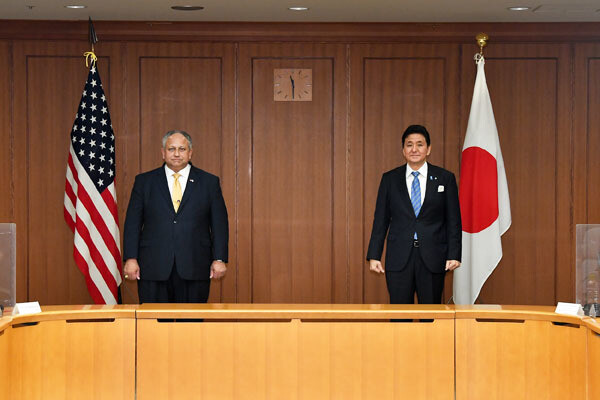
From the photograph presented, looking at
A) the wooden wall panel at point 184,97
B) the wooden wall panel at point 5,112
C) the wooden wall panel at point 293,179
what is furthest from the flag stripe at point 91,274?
the wooden wall panel at point 293,179

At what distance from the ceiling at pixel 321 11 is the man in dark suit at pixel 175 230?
152 cm

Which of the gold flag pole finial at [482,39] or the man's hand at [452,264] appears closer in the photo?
the man's hand at [452,264]

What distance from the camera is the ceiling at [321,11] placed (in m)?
6.05

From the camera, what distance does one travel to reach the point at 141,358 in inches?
149

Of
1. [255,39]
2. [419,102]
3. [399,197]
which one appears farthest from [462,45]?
[399,197]

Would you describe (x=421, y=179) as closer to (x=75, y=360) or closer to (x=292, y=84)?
(x=292, y=84)

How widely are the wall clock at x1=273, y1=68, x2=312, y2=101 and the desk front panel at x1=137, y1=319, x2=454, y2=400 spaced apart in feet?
11.2

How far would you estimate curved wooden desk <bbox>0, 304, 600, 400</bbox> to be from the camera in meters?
3.74

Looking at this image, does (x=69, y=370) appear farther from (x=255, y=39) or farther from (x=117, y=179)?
(x=255, y=39)

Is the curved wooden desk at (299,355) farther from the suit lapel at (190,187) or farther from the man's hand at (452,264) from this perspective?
the suit lapel at (190,187)

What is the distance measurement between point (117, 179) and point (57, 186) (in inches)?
19.2

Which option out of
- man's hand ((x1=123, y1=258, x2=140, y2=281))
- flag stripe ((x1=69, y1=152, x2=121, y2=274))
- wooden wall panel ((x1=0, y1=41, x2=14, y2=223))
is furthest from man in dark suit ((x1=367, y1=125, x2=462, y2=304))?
wooden wall panel ((x1=0, y1=41, x2=14, y2=223))

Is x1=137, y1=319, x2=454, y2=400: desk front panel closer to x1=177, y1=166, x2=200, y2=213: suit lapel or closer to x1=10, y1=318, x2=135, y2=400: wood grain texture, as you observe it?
x1=10, y1=318, x2=135, y2=400: wood grain texture

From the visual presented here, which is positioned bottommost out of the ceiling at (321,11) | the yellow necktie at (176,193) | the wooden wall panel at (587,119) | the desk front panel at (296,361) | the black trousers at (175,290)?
the desk front panel at (296,361)
